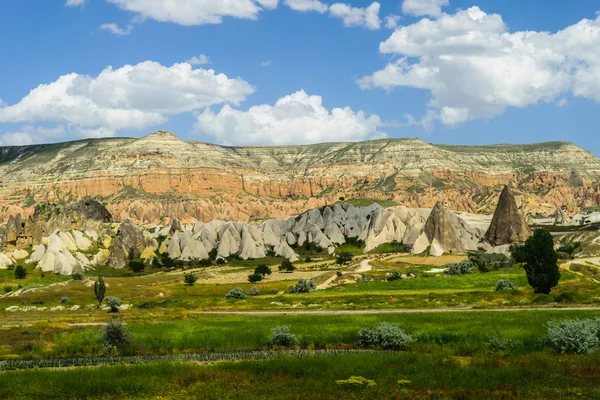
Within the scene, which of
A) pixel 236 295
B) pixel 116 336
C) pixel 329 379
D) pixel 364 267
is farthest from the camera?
pixel 364 267

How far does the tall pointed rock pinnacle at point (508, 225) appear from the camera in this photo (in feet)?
440

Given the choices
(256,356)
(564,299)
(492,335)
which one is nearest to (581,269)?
(564,299)

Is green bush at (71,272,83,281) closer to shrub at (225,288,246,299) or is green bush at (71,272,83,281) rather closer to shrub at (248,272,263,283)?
shrub at (248,272,263,283)

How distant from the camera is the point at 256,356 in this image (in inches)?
1249

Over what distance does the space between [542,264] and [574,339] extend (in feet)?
118

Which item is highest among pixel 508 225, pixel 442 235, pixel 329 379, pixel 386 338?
pixel 508 225

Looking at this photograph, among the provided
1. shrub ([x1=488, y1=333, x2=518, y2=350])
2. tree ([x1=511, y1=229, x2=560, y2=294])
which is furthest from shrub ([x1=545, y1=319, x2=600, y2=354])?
tree ([x1=511, y1=229, x2=560, y2=294])

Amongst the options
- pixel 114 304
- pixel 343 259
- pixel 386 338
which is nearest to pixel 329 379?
pixel 386 338

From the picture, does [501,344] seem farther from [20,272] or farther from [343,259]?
[20,272]

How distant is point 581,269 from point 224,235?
323ft

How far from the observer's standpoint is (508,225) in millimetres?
135250

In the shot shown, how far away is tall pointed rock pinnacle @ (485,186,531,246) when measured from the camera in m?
134

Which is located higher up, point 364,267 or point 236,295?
point 364,267

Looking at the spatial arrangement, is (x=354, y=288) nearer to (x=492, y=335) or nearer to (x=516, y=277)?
(x=516, y=277)
